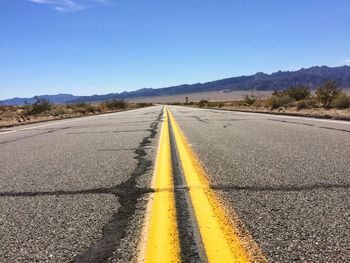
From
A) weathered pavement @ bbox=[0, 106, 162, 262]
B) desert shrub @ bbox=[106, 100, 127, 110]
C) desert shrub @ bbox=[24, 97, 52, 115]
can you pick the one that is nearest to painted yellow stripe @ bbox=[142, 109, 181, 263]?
weathered pavement @ bbox=[0, 106, 162, 262]

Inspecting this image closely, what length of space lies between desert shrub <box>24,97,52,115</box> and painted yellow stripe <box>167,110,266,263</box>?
3329 cm

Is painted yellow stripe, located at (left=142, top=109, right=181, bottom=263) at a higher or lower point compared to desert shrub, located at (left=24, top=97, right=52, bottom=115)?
higher

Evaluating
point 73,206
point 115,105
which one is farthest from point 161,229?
point 115,105

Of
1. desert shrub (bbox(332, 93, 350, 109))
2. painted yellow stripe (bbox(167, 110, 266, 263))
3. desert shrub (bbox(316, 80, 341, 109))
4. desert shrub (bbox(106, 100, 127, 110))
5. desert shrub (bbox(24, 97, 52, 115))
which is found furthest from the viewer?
desert shrub (bbox(106, 100, 127, 110))

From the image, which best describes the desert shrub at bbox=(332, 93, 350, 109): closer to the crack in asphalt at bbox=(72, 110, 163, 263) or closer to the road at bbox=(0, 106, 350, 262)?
the road at bbox=(0, 106, 350, 262)

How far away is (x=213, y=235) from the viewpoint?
2.92m

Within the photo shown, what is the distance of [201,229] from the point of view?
3.06 meters

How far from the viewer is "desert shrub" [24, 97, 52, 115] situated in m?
36.0

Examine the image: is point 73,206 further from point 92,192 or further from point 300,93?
point 300,93

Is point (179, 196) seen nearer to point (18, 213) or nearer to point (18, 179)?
point (18, 213)

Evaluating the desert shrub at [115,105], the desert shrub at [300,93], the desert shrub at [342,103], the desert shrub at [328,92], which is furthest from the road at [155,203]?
the desert shrub at [115,105]

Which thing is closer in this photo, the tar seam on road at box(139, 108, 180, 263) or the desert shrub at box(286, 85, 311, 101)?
the tar seam on road at box(139, 108, 180, 263)

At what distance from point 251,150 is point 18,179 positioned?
3.70 m

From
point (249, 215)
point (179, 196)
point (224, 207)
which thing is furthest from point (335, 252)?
point (179, 196)
